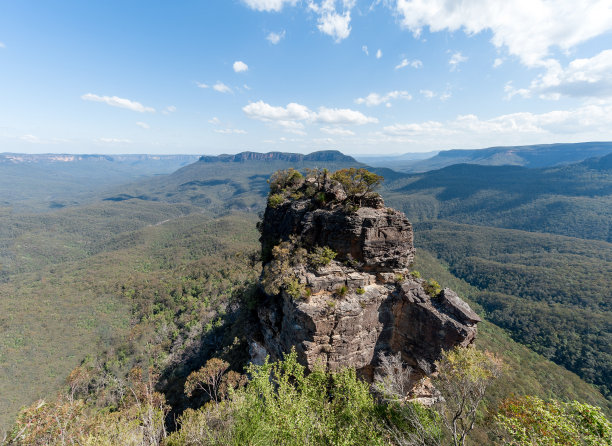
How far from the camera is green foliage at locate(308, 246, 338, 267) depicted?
25.9 metres

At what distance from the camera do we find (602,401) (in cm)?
6100

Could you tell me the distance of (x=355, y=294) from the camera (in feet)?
80.8

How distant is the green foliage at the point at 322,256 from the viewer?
84.9 ft

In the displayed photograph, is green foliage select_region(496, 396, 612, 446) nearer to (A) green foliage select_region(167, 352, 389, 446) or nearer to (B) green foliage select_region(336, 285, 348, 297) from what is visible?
(A) green foliage select_region(167, 352, 389, 446)

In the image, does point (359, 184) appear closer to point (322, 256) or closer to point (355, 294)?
point (322, 256)

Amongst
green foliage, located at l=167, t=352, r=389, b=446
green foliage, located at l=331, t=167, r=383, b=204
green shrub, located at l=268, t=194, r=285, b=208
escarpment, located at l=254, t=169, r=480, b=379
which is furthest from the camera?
green shrub, located at l=268, t=194, r=285, b=208

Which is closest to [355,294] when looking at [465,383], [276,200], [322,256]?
[322,256]

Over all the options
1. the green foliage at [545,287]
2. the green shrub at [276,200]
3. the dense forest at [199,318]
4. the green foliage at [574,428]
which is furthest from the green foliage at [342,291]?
the green foliage at [545,287]

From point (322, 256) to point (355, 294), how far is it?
5.22 metres

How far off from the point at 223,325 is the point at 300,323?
41.9 meters

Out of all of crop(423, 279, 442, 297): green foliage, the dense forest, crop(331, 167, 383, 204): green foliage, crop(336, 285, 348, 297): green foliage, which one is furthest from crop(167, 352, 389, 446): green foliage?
crop(331, 167, 383, 204): green foliage

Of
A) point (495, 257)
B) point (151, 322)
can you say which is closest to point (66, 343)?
point (151, 322)

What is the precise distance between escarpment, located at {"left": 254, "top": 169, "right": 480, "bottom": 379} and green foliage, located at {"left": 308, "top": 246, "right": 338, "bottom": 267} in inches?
4.3

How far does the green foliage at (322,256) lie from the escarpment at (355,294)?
0.11m
